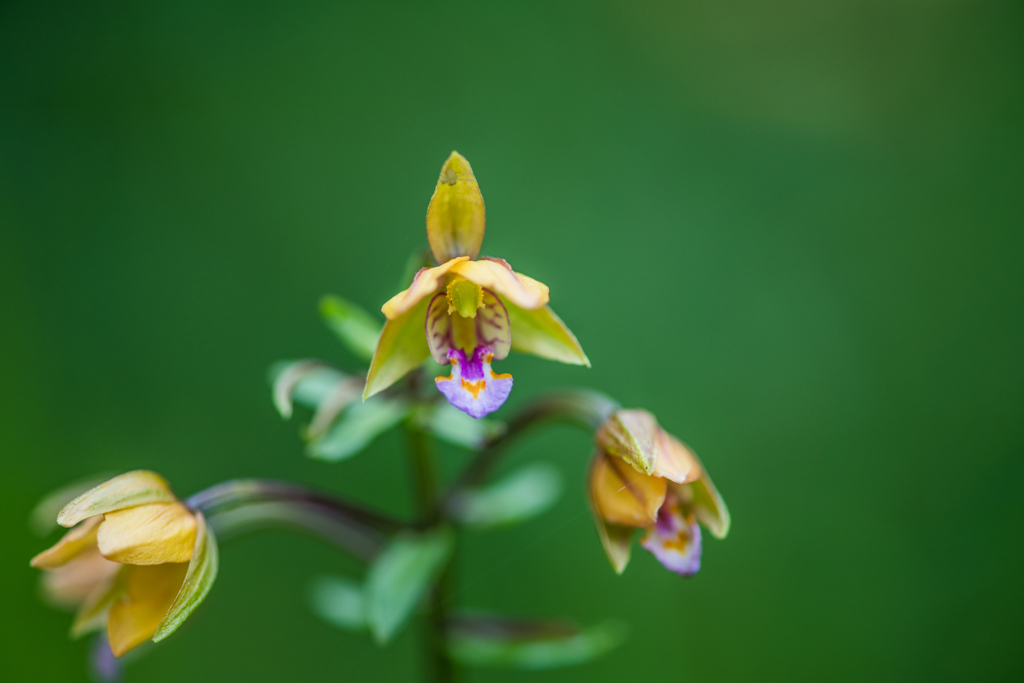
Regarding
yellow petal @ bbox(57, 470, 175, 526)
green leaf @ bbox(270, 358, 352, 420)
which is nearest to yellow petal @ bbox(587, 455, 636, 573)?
green leaf @ bbox(270, 358, 352, 420)

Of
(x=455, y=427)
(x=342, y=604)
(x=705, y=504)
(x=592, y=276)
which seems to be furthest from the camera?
(x=592, y=276)

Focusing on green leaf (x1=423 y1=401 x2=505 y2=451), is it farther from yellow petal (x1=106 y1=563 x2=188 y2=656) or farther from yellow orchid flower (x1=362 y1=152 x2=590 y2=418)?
yellow petal (x1=106 y1=563 x2=188 y2=656)

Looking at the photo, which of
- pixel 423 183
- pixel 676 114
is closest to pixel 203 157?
pixel 423 183

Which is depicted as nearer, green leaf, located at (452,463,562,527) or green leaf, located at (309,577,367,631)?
green leaf, located at (452,463,562,527)

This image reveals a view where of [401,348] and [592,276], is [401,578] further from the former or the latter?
[592,276]

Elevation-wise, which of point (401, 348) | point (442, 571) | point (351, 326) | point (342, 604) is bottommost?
point (342, 604)

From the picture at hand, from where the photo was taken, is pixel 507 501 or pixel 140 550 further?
pixel 507 501

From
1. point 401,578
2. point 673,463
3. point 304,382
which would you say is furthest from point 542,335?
point 304,382

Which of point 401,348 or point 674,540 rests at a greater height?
point 401,348
